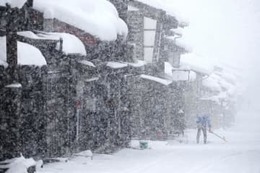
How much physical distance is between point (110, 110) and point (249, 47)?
133 m

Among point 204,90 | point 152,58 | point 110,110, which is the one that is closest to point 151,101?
point 152,58

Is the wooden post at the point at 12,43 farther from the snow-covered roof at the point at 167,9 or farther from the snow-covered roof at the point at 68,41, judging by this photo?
the snow-covered roof at the point at 167,9

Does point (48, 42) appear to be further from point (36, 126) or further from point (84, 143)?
point (84, 143)

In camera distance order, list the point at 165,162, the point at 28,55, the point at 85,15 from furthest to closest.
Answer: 1. the point at 85,15
2. the point at 165,162
3. the point at 28,55

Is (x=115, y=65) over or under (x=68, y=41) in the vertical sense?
under

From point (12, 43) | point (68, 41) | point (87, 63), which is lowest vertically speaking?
point (87, 63)

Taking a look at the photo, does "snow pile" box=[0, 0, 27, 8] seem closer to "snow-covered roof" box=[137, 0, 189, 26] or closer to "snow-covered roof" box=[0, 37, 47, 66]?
"snow-covered roof" box=[0, 37, 47, 66]

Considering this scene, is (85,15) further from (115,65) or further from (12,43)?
(12,43)

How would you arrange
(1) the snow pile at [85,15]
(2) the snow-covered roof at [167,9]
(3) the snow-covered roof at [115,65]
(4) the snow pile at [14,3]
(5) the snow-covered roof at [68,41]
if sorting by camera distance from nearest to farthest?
(4) the snow pile at [14,3], (5) the snow-covered roof at [68,41], (1) the snow pile at [85,15], (3) the snow-covered roof at [115,65], (2) the snow-covered roof at [167,9]

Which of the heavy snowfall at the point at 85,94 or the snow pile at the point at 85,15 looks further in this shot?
the snow pile at the point at 85,15

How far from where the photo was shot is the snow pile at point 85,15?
16.1 meters

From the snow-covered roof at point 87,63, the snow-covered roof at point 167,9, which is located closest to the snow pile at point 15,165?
the snow-covered roof at point 87,63

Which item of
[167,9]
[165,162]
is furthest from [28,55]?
[167,9]

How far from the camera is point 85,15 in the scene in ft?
56.8
